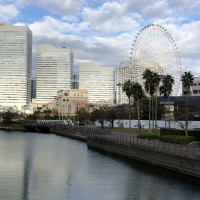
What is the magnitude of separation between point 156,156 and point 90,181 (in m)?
12.3

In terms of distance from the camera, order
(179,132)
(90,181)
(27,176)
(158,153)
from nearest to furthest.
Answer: (90,181)
(27,176)
(158,153)
(179,132)

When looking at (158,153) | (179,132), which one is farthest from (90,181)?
(179,132)

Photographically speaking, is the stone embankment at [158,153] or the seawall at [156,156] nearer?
the seawall at [156,156]

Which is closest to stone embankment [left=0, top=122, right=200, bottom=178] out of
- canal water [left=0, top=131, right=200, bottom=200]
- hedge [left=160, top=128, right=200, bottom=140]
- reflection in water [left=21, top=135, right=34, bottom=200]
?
canal water [left=0, top=131, right=200, bottom=200]

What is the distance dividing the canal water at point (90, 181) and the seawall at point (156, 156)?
3.56 feet

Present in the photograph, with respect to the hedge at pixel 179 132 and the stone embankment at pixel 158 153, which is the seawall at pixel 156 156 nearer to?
the stone embankment at pixel 158 153

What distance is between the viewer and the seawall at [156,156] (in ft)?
117

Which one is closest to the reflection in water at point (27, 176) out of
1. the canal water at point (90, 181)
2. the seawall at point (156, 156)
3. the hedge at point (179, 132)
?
the canal water at point (90, 181)

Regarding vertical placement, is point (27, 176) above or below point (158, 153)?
below

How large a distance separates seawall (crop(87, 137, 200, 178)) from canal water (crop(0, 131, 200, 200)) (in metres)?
1.08

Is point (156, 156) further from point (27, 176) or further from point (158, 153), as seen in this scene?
point (27, 176)

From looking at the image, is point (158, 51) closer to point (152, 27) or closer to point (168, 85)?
point (152, 27)

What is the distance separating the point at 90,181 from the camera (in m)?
35.6

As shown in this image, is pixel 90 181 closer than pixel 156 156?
Yes
